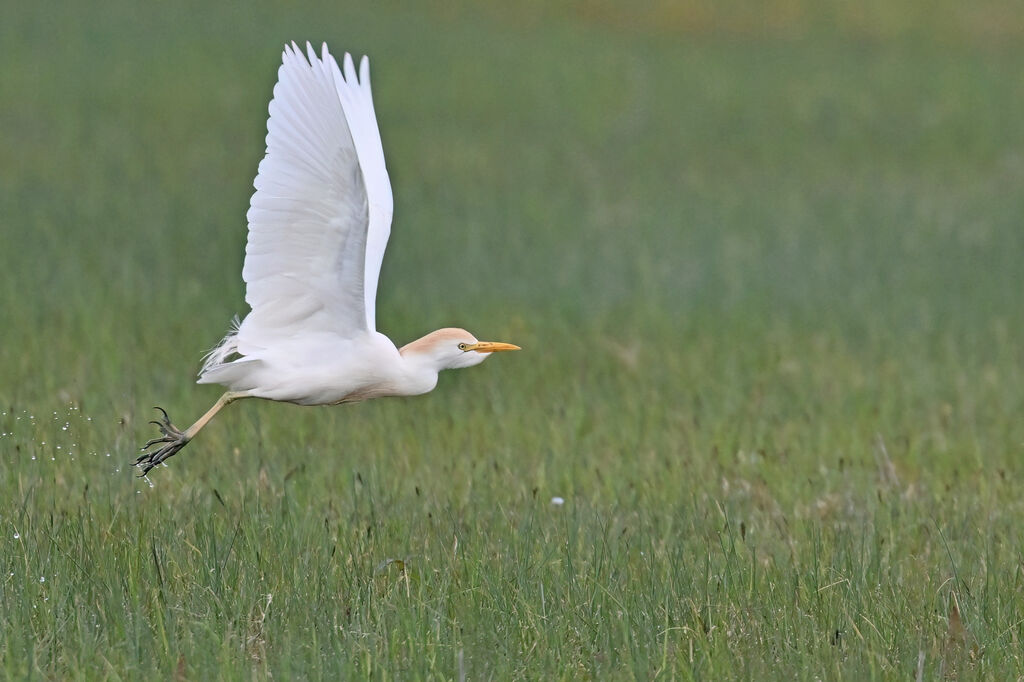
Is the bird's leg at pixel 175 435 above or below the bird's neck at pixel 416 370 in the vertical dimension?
below

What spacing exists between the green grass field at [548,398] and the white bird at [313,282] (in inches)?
20.3

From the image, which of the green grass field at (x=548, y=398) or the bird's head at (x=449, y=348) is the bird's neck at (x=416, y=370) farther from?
the green grass field at (x=548, y=398)

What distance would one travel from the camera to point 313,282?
5000 millimetres

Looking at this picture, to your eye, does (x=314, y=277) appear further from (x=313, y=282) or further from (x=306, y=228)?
(x=306, y=228)

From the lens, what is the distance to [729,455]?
733cm

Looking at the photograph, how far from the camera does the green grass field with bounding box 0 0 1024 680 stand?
455 cm

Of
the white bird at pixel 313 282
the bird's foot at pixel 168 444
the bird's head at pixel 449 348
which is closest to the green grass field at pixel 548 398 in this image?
the bird's foot at pixel 168 444

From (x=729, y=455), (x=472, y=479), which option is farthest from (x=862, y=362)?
(x=472, y=479)

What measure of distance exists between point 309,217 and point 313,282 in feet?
0.76

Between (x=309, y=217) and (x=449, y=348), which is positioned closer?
(x=309, y=217)

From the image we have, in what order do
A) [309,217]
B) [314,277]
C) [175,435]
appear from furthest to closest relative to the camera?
1. [175,435]
2. [314,277]
3. [309,217]

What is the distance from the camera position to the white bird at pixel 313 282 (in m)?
4.76

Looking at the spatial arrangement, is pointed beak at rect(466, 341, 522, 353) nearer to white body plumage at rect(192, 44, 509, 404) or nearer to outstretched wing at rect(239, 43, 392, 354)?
white body plumage at rect(192, 44, 509, 404)

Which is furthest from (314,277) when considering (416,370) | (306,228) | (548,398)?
(548,398)
